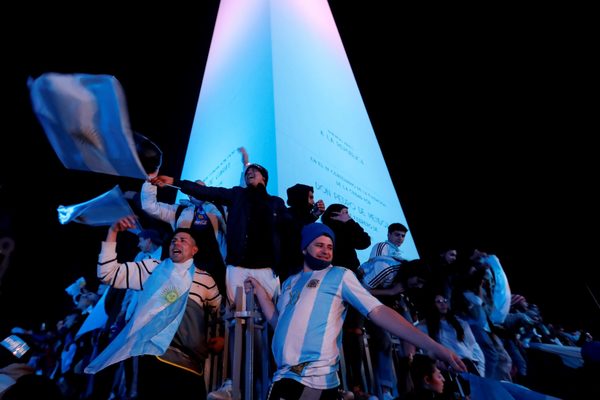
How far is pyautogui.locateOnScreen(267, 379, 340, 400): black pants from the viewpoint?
1.56 m

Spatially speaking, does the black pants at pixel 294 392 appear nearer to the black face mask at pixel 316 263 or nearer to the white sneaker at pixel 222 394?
the white sneaker at pixel 222 394

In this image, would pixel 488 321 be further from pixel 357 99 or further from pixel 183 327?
pixel 357 99

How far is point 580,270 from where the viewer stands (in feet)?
32.9

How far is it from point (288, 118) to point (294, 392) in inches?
160

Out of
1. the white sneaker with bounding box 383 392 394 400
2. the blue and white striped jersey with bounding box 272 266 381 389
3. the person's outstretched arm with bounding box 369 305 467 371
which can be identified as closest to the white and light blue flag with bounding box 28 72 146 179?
the blue and white striped jersey with bounding box 272 266 381 389

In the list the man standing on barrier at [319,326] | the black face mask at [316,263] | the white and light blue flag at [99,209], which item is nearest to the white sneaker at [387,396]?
the man standing on barrier at [319,326]

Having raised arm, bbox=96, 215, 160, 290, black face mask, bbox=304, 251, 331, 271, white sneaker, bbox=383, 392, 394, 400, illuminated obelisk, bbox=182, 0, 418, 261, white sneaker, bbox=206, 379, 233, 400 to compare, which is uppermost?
illuminated obelisk, bbox=182, 0, 418, 261

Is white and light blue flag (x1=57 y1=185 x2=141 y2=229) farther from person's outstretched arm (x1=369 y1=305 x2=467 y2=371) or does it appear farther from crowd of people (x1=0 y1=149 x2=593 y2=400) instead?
person's outstretched arm (x1=369 y1=305 x2=467 y2=371)

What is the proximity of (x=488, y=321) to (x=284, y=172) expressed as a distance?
11.0 feet

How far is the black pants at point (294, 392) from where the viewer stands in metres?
1.56

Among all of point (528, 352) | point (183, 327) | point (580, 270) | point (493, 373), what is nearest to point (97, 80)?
point (183, 327)

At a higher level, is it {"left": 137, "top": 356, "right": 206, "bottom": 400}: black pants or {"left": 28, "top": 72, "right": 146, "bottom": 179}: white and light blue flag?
{"left": 28, "top": 72, "right": 146, "bottom": 179}: white and light blue flag

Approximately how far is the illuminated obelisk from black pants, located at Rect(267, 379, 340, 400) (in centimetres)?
269

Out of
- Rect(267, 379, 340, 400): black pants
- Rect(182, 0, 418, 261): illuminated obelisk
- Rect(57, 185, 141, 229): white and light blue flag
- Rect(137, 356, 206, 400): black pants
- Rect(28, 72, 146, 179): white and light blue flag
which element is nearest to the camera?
Rect(267, 379, 340, 400): black pants
